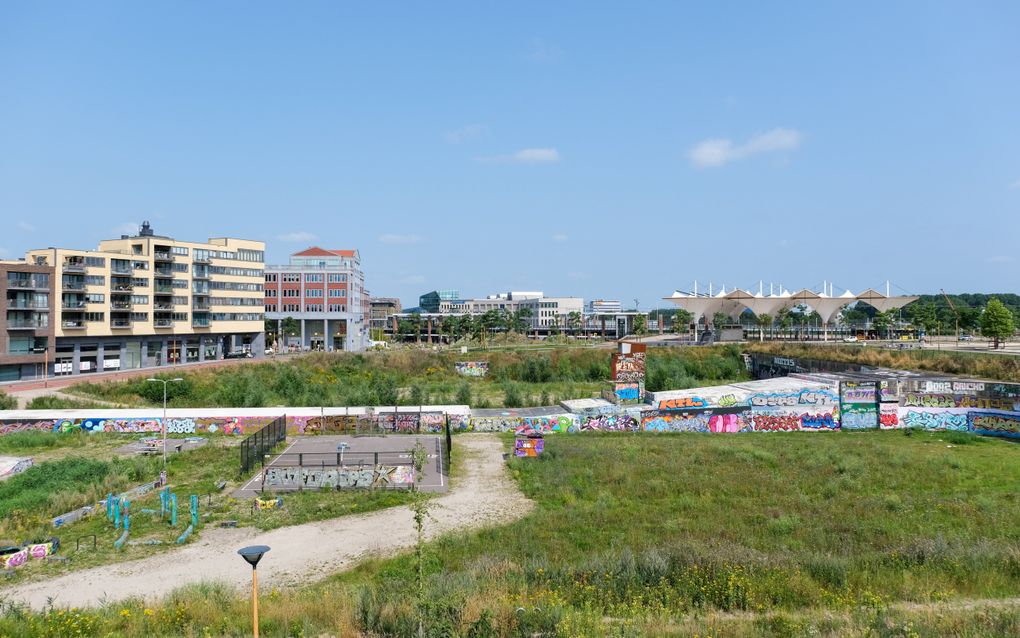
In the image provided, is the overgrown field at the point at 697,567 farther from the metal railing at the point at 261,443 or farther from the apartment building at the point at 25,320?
the apartment building at the point at 25,320

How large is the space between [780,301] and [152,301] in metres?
→ 119

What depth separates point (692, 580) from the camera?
18.1m

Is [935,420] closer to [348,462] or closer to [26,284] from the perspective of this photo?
[348,462]

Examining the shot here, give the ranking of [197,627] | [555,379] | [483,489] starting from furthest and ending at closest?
[555,379] < [483,489] < [197,627]

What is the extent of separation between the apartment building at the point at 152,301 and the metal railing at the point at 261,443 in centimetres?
5032

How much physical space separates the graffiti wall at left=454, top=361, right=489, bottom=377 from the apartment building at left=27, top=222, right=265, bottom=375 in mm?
40471

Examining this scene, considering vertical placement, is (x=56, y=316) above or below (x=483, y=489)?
above

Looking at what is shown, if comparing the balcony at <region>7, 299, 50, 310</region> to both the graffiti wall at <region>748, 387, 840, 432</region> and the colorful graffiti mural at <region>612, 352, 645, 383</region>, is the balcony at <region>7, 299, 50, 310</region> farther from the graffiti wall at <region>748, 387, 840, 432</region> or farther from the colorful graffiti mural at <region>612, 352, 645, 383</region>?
the graffiti wall at <region>748, 387, 840, 432</region>

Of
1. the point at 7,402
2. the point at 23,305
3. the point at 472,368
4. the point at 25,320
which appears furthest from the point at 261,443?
the point at 472,368

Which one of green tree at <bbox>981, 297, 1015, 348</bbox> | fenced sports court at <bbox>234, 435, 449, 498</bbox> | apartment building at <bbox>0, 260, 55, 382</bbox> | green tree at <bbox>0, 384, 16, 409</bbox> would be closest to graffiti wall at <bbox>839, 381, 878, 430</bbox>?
fenced sports court at <bbox>234, 435, 449, 498</bbox>

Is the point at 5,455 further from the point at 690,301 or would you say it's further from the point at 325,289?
the point at 690,301

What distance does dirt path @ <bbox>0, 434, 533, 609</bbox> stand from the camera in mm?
20734

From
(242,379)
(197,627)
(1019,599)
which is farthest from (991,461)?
(242,379)

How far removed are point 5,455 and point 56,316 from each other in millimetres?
44965
